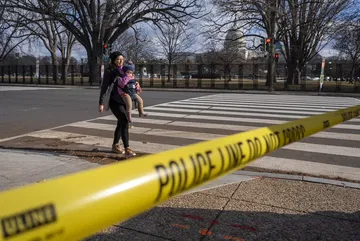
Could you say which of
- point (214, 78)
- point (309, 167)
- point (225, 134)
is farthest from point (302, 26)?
point (309, 167)

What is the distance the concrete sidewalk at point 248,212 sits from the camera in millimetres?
3404

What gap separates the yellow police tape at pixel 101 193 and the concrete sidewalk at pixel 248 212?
1.64m

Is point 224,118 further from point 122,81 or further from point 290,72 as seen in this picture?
point 290,72

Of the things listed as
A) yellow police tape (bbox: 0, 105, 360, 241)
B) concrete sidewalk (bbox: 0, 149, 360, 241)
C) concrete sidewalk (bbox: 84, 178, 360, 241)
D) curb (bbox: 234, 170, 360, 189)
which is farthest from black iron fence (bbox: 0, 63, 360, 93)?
yellow police tape (bbox: 0, 105, 360, 241)

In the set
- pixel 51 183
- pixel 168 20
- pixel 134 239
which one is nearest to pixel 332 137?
pixel 134 239

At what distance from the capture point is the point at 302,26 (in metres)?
37.7

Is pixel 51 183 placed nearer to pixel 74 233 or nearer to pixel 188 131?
pixel 74 233

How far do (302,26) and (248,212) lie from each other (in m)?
37.0

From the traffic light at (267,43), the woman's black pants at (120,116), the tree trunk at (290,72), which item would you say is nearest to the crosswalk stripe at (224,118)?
A: the woman's black pants at (120,116)

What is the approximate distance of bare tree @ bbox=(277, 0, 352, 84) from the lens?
1383 inches

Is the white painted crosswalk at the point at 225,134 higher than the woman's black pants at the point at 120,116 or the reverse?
the reverse

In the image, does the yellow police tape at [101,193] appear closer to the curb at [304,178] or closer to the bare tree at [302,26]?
the curb at [304,178]

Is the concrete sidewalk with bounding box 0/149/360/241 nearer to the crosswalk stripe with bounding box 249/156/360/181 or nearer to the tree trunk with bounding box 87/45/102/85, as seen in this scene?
the crosswalk stripe with bounding box 249/156/360/181

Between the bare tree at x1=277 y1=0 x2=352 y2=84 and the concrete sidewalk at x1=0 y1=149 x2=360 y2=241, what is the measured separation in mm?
29731
